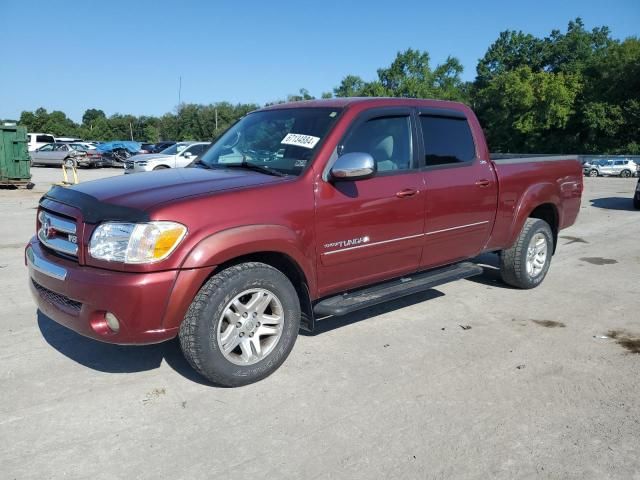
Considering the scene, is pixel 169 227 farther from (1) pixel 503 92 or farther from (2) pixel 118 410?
(1) pixel 503 92

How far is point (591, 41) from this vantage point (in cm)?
8231

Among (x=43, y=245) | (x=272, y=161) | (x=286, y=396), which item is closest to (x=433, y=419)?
(x=286, y=396)

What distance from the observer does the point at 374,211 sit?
404cm

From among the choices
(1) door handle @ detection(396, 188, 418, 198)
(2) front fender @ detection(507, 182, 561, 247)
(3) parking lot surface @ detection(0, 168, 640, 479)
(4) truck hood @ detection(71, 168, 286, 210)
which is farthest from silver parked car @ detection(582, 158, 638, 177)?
(4) truck hood @ detection(71, 168, 286, 210)

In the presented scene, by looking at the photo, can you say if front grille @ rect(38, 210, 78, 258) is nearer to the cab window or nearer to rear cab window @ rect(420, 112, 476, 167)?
the cab window

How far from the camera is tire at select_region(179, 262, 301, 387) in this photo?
10.7 ft

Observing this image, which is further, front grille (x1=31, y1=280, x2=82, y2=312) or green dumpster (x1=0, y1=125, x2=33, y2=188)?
green dumpster (x1=0, y1=125, x2=33, y2=188)

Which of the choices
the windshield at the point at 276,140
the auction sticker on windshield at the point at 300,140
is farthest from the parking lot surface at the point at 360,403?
the auction sticker on windshield at the point at 300,140

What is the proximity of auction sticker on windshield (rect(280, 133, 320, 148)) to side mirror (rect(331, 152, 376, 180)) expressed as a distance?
0.33 metres

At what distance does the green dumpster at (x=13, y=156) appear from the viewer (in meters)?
17.2

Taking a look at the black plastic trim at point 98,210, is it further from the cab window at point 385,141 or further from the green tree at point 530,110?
the green tree at point 530,110

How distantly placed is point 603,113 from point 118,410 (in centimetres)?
6602

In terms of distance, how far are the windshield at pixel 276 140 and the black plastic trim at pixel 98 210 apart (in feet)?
3.82

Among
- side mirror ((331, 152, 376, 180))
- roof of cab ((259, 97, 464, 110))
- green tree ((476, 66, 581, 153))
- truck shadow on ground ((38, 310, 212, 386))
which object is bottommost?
truck shadow on ground ((38, 310, 212, 386))
